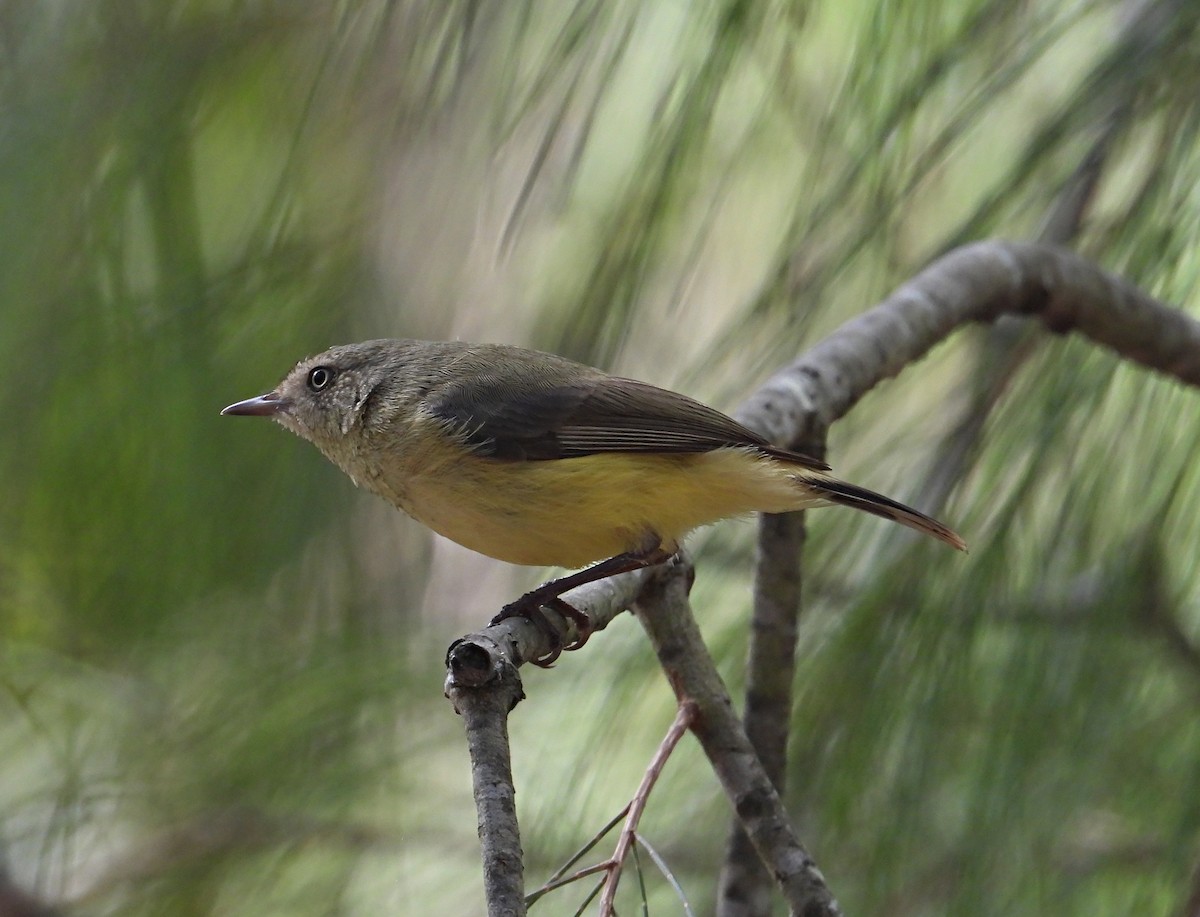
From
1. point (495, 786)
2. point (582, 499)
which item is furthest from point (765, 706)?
point (495, 786)

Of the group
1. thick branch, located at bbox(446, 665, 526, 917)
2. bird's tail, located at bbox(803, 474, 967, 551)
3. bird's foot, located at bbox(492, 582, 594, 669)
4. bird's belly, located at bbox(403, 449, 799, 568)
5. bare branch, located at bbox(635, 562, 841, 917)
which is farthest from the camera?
bird's belly, located at bbox(403, 449, 799, 568)

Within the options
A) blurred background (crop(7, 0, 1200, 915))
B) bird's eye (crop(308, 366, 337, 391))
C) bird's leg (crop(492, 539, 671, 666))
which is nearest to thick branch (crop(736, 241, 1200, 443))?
blurred background (crop(7, 0, 1200, 915))

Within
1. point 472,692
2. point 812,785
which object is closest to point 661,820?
point 812,785

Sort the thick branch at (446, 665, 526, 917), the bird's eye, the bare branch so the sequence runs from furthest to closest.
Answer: the bird's eye < the bare branch < the thick branch at (446, 665, 526, 917)

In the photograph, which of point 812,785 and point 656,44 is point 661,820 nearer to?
point 812,785

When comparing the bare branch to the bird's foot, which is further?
the bird's foot

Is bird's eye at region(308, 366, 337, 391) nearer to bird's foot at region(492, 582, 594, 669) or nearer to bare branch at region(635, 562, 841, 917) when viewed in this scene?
bird's foot at region(492, 582, 594, 669)

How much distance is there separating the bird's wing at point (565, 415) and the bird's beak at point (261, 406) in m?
0.21

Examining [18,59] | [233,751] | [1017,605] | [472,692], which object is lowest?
[472,692]

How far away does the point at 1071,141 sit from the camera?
1.94 meters

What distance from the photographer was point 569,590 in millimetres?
1708

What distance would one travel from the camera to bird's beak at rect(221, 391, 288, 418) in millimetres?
1936

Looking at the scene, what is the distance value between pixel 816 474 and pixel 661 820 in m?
0.56

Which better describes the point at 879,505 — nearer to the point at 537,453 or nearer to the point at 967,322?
the point at 967,322
